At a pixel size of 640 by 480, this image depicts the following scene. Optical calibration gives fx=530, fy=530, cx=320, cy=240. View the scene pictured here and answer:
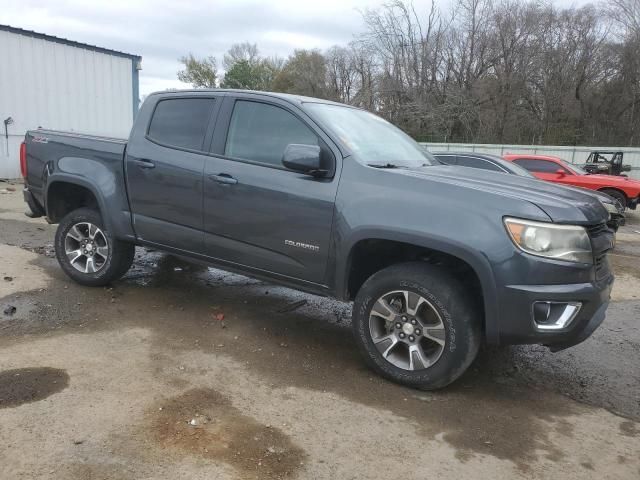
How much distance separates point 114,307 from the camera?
4.85m

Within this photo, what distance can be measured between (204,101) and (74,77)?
44.4 feet

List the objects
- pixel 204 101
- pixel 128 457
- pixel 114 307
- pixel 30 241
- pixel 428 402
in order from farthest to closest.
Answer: pixel 30 241
pixel 114 307
pixel 204 101
pixel 428 402
pixel 128 457

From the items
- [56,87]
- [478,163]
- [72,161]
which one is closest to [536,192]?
[72,161]

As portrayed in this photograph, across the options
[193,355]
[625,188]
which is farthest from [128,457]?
[625,188]

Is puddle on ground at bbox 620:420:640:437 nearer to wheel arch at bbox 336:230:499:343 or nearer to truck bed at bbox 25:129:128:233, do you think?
wheel arch at bbox 336:230:499:343

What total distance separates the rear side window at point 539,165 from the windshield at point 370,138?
9.53 meters

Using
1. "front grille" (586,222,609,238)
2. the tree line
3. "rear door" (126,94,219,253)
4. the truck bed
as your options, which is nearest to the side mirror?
"rear door" (126,94,219,253)

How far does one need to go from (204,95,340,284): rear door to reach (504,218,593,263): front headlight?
1.22 m

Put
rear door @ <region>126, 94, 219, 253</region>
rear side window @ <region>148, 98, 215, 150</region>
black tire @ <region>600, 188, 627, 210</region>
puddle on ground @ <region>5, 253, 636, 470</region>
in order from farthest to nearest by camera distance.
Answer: black tire @ <region>600, 188, 627, 210</region> < rear side window @ <region>148, 98, 215, 150</region> < rear door @ <region>126, 94, 219, 253</region> < puddle on ground @ <region>5, 253, 636, 470</region>

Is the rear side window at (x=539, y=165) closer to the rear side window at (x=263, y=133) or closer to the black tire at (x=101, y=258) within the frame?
the rear side window at (x=263, y=133)

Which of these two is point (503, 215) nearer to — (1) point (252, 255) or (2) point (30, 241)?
(1) point (252, 255)

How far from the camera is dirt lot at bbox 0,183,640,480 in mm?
2705

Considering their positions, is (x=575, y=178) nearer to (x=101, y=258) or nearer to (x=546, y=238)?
(x=546, y=238)

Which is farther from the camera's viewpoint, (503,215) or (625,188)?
(625,188)
